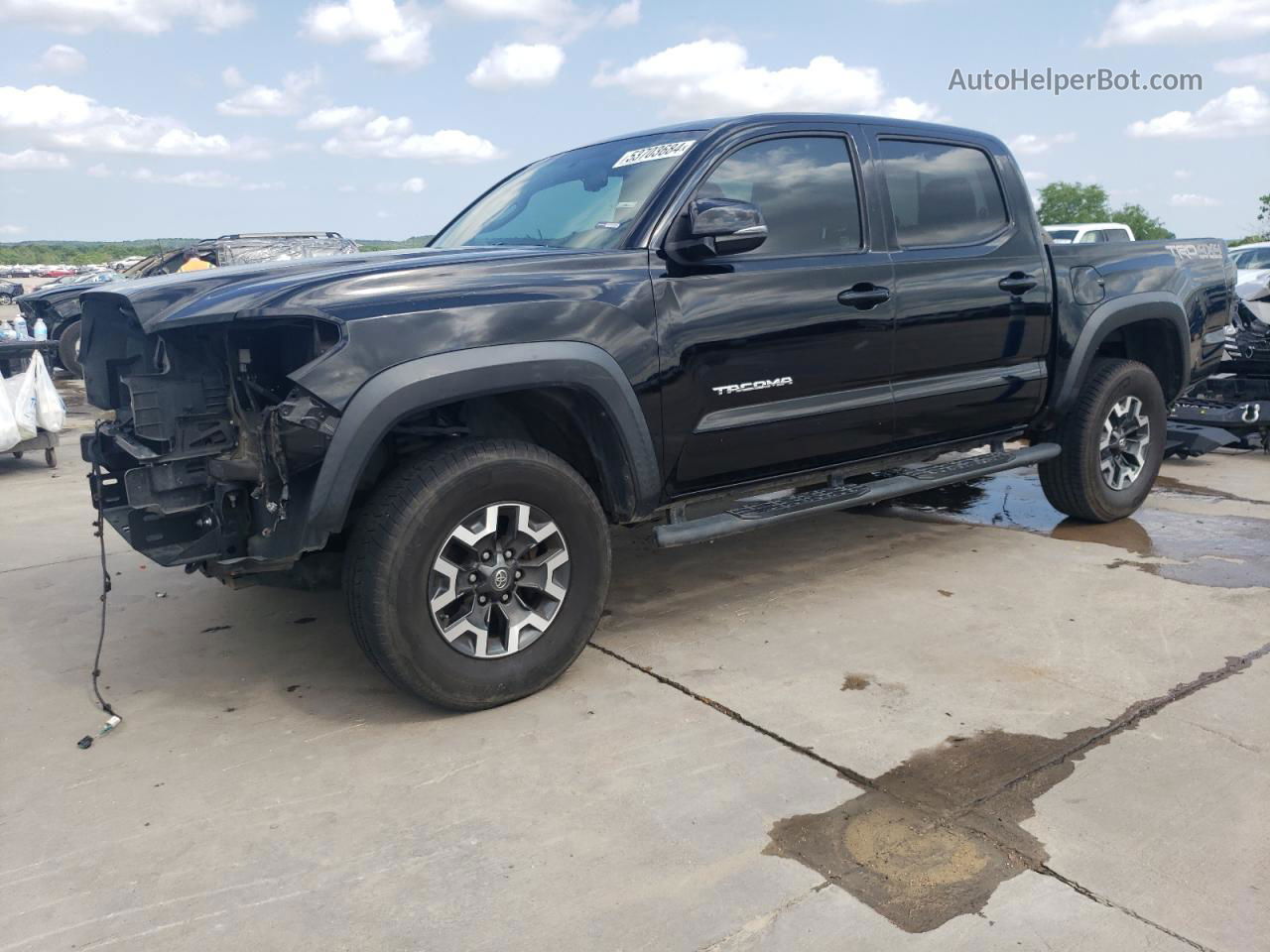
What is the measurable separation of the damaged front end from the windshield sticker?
159cm

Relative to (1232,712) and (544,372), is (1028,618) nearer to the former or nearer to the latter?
(1232,712)

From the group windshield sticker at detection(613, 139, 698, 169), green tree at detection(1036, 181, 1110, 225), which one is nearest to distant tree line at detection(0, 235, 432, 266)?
green tree at detection(1036, 181, 1110, 225)

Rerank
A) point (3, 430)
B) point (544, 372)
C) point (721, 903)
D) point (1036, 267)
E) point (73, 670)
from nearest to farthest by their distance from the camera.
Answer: point (721, 903), point (544, 372), point (73, 670), point (1036, 267), point (3, 430)

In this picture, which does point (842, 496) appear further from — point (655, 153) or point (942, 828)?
point (942, 828)

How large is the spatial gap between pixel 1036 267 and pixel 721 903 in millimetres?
3557

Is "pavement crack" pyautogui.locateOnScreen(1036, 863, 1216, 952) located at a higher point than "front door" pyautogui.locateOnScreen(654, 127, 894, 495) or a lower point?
lower

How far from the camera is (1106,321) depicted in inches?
199

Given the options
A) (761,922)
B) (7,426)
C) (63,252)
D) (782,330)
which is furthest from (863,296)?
(63,252)

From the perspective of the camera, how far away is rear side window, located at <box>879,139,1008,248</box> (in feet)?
14.5

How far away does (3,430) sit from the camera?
7.49 m

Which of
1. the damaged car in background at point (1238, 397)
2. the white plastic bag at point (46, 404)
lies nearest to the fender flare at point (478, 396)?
the damaged car in background at point (1238, 397)

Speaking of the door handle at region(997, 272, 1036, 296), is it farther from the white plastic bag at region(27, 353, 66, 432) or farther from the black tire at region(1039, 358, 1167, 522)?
the white plastic bag at region(27, 353, 66, 432)

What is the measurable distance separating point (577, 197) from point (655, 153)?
365 mm

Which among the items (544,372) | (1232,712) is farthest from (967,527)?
(544,372)
